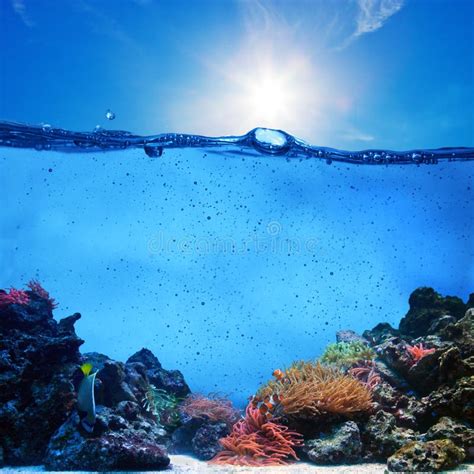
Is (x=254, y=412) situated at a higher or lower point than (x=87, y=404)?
lower

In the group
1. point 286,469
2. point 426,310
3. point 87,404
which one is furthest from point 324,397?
point 426,310

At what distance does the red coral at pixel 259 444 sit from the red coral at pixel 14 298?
394 centimetres

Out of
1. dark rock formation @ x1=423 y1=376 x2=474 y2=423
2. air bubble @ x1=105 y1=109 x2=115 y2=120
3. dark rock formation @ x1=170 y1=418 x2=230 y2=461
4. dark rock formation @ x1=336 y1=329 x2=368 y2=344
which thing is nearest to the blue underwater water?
air bubble @ x1=105 y1=109 x2=115 y2=120

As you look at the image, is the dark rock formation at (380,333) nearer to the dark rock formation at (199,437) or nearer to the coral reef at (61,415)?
the dark rock formation at (199,437)

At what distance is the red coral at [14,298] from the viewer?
607 centimetres

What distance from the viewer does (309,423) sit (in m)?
4.62

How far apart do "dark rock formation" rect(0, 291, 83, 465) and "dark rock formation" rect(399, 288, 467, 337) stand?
21.0 feet

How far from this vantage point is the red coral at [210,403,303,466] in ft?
14.1

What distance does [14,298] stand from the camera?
632cm

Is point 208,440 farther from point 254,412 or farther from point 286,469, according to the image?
point 286,469

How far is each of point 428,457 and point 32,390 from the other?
13.5 ft

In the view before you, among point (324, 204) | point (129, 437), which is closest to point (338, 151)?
point (324, 204)

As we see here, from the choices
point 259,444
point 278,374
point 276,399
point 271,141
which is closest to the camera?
point 259,444

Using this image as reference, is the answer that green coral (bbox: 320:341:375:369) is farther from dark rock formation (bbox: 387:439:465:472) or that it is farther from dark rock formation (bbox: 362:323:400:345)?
dark rock formation (bbox: 387:439:465:472)
